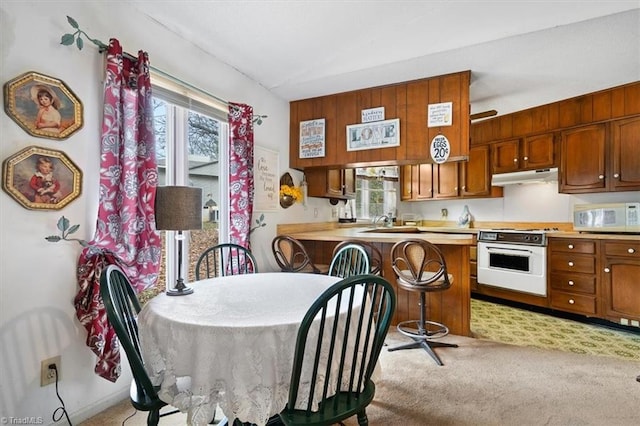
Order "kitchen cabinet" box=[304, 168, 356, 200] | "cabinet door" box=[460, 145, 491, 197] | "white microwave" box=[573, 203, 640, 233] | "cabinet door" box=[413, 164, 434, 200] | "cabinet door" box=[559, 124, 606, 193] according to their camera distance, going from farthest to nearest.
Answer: "cabinet door" box=[413, 164, 434, 200]
"cabinet door" box=[460, 145, 491, 197]
"kitchen cabinet" box=[304, 168, 356, 200]
"cabinet door" box=[559, 124, 606, 193]
"white microwave" box=[573, 203, 640, 233]

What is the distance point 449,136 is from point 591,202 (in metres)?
2.28

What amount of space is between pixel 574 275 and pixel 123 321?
403 centimetres

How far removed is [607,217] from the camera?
3285mm

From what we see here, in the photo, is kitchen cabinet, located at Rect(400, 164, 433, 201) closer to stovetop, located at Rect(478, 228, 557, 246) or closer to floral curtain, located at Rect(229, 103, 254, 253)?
stovetop, located at Rect(478, 228, 557, 246)

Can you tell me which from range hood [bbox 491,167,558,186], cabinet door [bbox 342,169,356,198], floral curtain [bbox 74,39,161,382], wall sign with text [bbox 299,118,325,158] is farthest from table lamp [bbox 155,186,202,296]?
range hood [bbox 491,167,558,186]

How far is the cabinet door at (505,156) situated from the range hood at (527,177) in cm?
9

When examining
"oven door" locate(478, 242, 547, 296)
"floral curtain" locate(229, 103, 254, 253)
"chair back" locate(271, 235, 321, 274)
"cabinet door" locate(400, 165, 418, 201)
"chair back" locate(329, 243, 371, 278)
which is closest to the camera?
"chair back" locate(329, 243, 371, 278)

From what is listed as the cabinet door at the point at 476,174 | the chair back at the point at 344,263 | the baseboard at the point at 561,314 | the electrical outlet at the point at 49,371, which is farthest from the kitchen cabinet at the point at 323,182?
the electrical outlet at the point at 49,371

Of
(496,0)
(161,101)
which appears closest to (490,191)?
(496,0)

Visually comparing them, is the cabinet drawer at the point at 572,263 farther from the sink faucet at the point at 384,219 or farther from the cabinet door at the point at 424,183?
the sink faucet at the point at 384,219

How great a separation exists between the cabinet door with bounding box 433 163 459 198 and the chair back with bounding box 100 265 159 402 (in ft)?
14.9

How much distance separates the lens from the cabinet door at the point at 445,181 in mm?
4883

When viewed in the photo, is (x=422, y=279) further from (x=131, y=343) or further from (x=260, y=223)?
(x=131, y=343)

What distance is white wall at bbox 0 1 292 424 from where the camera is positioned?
4.64 ft
